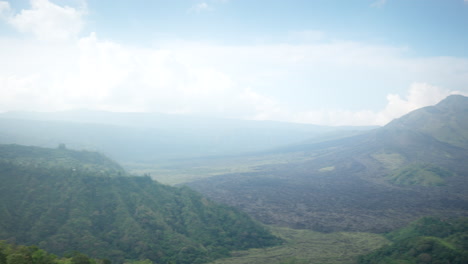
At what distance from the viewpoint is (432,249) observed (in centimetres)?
3694

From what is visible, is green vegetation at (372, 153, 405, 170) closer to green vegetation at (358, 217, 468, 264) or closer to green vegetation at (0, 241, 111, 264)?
→ green vegetation at (358, 217, 468, 264)

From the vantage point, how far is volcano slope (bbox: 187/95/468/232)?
242 feet

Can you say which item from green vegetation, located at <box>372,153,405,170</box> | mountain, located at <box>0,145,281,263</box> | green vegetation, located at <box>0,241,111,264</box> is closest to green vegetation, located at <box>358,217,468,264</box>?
mountain, located at <box>0,145,281,263</box>

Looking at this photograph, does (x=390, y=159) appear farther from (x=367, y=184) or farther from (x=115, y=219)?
(x=115, y=219)

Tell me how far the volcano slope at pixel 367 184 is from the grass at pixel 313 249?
18.6 feet

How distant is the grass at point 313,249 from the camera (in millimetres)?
43562

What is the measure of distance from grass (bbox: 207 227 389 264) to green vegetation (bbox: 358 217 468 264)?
15.8ft

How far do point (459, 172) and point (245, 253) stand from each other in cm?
11449

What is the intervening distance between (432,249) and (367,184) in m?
82.8

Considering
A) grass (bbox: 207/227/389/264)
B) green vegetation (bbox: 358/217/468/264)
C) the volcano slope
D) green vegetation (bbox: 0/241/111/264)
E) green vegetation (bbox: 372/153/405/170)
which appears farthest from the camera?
green vegetation (bbox: 372/153/405/170)

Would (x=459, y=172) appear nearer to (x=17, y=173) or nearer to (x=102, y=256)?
(x=102, y=256)

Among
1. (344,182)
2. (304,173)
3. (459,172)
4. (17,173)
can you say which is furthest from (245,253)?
(459,172)

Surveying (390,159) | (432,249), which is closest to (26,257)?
(432,249)

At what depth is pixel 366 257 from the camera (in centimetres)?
4206
